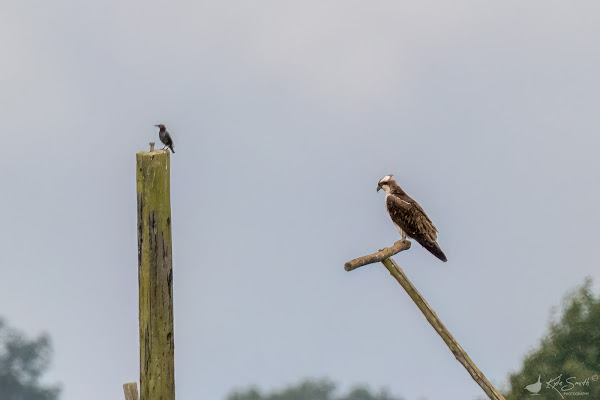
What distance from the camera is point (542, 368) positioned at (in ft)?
138

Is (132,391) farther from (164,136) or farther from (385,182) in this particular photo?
(385,182)

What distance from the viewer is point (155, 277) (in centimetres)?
1571

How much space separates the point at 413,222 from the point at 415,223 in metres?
0.04

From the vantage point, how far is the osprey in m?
19.4

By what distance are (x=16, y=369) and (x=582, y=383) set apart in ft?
183

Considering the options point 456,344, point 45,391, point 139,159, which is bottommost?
Result: point 456,344

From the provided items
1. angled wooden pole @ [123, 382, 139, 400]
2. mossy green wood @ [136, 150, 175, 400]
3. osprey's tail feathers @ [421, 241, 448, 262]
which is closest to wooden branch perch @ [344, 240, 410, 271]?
osprey's tail feathers @ [421, 241, 448, 262]

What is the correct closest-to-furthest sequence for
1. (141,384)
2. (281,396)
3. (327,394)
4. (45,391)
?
1. (141,384)
2. (327,394)
3. (281,396)
4. (45,391)

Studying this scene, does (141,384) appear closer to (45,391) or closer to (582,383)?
(582,383)

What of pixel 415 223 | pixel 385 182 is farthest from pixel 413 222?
pixel 385 182

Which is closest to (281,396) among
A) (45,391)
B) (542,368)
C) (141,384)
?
(542,368)

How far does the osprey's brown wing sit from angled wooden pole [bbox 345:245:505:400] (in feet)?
3.87

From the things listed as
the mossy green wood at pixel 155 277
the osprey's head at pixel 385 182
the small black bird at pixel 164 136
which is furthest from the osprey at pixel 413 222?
the mossy green wood at pixel 155 277

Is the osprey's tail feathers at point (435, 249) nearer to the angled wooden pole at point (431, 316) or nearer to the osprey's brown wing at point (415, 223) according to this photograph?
the osprey's brown wing at point (415, 223)
